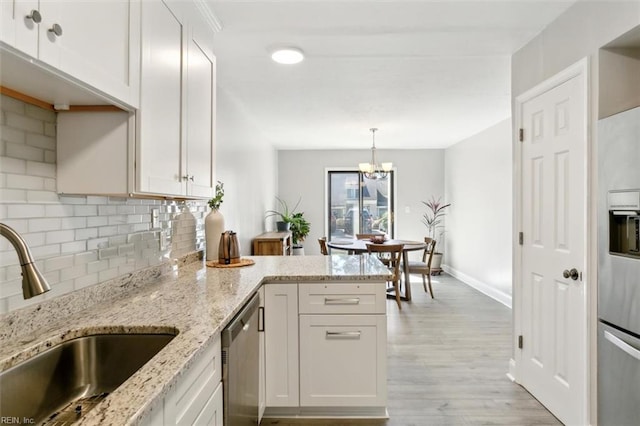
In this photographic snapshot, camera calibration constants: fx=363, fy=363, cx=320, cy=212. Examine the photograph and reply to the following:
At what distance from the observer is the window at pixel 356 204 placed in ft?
24.0

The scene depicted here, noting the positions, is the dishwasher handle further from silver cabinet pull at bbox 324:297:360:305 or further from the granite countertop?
silver cabinet pull at bbox 324:297:360:305

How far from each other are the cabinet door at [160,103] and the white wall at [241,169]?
1546 mm

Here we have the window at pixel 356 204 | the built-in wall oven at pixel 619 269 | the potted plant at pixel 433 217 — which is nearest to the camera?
the built-in wall oven at pixel 619 269

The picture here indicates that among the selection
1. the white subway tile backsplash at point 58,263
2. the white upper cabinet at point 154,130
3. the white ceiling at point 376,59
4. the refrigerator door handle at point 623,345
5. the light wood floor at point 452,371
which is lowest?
the light wood floor at point 452,371

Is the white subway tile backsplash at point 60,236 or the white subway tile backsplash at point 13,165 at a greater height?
the white subway tile backsplash at point 13,165

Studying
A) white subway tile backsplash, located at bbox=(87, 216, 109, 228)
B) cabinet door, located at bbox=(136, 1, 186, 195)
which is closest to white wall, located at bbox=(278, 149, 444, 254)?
cabinet door, located at bbox=(136, 1, 186, 195)

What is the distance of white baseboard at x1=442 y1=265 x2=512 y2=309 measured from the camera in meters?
4.71

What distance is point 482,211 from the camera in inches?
214

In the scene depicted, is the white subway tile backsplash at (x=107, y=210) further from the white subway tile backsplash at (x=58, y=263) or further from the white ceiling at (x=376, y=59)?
the white ceiling at (x=376, y=59)

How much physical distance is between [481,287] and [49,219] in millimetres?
5460

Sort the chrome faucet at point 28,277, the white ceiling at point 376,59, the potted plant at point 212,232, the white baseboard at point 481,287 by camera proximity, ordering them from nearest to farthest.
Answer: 1. the chrome faucet at point 28,277
2. the white ceiling at point 376,59
3. the potted plant at point 212,232
4. the white baseboard at point 481,287

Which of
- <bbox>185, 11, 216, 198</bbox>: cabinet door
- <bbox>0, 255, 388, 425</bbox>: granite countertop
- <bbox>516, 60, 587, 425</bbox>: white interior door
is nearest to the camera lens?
<bbox>0, 255, 388, 425</bbox>: granite countertop

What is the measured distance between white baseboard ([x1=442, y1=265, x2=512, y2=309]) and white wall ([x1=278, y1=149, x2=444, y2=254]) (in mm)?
926

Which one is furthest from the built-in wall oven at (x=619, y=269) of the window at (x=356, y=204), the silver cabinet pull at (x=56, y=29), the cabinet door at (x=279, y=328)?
the window at (x=356, y=204)
